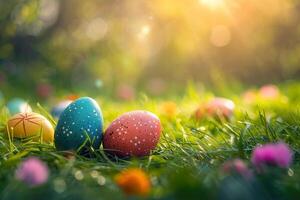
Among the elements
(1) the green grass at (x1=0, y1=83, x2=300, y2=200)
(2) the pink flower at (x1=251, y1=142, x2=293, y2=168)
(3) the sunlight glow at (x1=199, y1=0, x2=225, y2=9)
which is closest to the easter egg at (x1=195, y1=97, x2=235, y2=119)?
(1) the green grass at (x1=0, y1=83, x2=300, y2=200)

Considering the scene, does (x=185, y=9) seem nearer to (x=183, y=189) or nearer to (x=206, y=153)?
(x=206, y=153)

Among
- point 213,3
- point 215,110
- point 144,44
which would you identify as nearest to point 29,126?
point 215,110

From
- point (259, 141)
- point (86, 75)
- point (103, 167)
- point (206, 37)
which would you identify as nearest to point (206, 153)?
point (259, 141)

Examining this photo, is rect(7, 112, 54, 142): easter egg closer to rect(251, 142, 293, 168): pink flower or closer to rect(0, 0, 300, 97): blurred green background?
rect(251, 142, 293, 168): pink flower

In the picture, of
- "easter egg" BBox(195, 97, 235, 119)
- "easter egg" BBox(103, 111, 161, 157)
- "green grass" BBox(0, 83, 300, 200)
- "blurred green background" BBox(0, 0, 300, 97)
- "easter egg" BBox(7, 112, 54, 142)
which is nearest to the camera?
"green grass" BBox(0, 83, 300, 200)

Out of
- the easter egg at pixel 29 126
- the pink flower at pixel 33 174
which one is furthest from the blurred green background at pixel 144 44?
the pink flower at pixel 33 174

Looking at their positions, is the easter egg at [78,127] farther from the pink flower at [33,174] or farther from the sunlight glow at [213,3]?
the sunlight glow at [213,3]

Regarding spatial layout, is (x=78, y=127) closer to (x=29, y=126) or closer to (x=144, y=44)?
(x=29, y=126)
